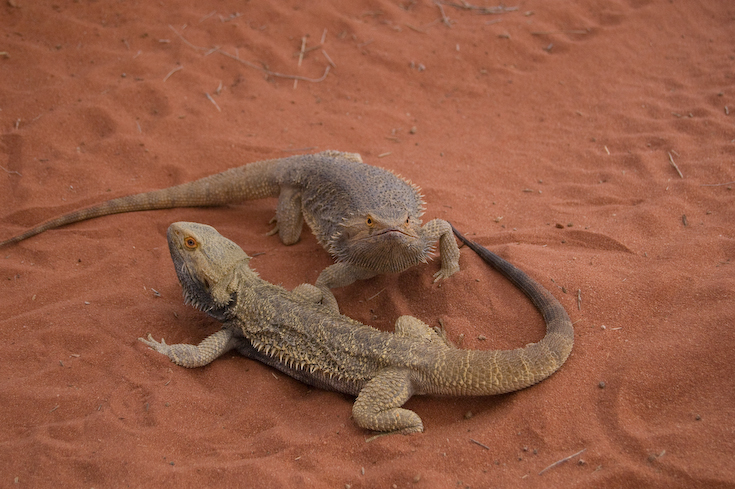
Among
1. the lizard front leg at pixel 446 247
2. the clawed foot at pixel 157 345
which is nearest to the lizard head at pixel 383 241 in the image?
the lizard front leg at pixel 446 247

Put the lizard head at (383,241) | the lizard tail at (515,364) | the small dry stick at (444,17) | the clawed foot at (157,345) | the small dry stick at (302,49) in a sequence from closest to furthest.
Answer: the lizard tail at (515,364) → the lizard head at (383,241) → the clawed foot at (157,345) → the small dry stick at (302,49) → the small dry stick at (444,17)

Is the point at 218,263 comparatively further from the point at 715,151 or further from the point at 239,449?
the point at 715,151

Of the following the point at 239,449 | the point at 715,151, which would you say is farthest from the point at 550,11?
the point at 239,449

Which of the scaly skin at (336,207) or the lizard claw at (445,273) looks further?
the lizard claw at (445,273)

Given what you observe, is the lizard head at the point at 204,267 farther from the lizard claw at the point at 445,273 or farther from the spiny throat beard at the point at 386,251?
the lizard claw at the point at 445,273

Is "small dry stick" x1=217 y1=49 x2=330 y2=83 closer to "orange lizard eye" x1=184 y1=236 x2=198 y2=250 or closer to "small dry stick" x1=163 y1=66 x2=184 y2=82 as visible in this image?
"small dry stick" x1=163 y1=66 x2=184 y2=82

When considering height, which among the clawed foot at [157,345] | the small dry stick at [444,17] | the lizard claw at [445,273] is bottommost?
the clawed foot at [157,345]

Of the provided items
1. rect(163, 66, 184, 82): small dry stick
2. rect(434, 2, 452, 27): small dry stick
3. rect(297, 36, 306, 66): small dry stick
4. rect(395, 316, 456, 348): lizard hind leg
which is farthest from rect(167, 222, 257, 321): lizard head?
rect(434, 2, 452, 27): small dry stick
